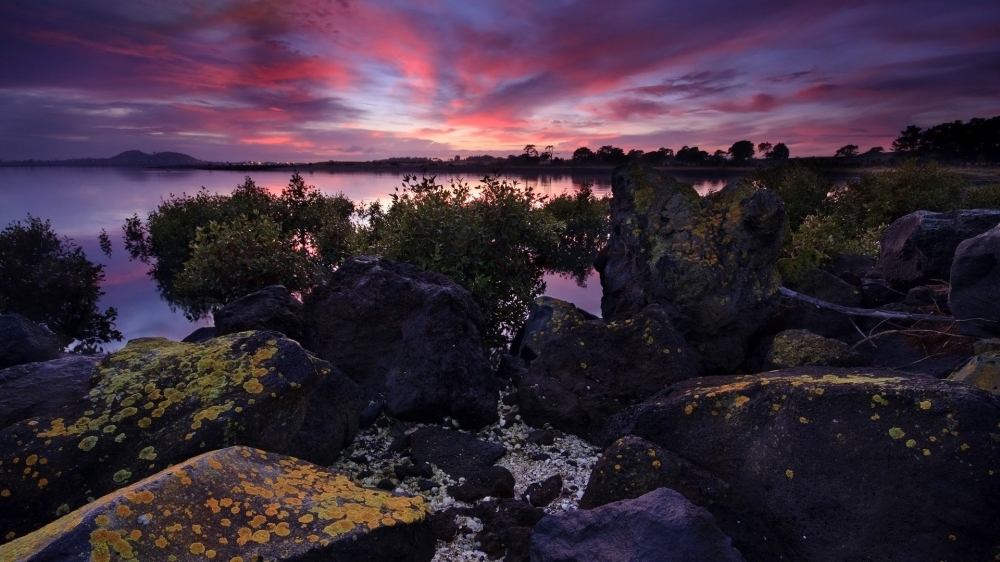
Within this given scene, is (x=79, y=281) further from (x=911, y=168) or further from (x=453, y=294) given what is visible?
(x=911, y=168)

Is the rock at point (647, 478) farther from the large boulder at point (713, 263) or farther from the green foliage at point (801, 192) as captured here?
the green foliage at point (801, 192)

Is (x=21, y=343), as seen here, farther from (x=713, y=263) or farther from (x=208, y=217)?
(x=208, y=217)

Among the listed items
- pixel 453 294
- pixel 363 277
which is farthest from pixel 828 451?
pixel 363 277

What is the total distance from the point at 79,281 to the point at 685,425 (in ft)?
65.9

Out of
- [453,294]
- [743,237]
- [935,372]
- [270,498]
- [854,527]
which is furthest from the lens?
[743,237]

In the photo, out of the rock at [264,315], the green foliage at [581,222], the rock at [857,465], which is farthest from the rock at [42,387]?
the green foliage at [581,222]

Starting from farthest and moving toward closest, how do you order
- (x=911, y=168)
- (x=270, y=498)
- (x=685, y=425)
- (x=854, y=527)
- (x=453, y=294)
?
(x=911, y=168), (x=453, y=294), (x=685, y=425), (x=854, y=527), (x=270, y=498)

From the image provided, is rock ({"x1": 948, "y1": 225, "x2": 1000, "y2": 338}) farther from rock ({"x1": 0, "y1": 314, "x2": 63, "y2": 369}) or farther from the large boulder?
rock ({"x1": 0, "y1": 314, "x2": 63, "y2": 369})

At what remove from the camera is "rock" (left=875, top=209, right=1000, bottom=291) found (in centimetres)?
1197

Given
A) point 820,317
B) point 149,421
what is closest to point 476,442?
point 149,421

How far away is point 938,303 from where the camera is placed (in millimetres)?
10930

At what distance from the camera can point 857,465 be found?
15.0 feet

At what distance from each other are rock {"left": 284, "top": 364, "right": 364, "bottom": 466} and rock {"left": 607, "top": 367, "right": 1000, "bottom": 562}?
14.0ft

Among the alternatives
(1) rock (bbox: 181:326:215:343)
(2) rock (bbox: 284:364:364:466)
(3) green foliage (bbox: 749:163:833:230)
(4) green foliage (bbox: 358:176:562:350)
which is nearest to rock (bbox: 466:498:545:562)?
(2) rock (bbox: 284:364:364:466)
